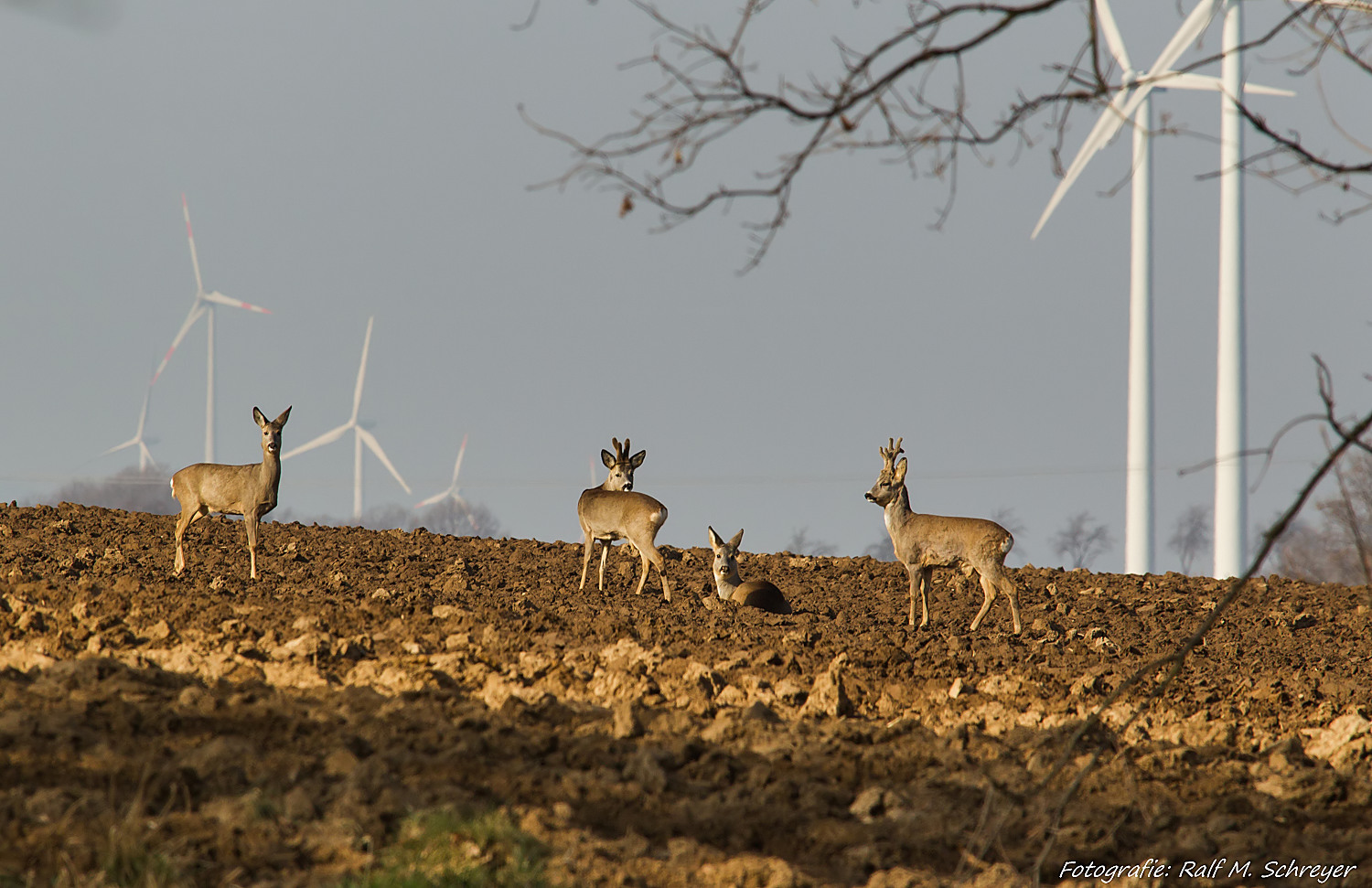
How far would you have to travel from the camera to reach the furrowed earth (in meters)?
5.37

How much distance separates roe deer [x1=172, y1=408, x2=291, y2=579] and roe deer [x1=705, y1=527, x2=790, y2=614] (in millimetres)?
5099

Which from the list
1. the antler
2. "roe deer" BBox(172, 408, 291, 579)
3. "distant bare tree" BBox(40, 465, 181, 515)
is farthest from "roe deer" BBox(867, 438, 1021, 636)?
"distant bare tree" BBox(40, 465, 181, 515)

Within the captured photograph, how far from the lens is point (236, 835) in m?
5.28

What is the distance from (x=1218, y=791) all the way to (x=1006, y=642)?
13.7 ft

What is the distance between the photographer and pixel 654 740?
279 inches

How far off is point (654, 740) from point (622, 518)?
6979 mm

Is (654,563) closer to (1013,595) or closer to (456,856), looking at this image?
(1013,595)

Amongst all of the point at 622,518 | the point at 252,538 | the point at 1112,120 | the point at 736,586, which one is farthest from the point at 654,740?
the point at 1112,120

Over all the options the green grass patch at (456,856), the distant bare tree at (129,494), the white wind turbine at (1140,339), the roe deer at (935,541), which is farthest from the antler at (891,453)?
the distant bare tree at (129,494)

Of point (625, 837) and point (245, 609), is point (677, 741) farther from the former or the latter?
point (245, 609)

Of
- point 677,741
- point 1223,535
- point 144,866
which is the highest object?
point 1223,535

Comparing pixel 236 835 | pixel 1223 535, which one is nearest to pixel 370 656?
pixel 236 835

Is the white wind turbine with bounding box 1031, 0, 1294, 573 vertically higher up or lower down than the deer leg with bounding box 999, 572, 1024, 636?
higher up

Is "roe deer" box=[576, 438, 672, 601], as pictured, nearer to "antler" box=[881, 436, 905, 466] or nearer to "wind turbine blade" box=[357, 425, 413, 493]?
"antler" box=[881, 436, 905, 466]
